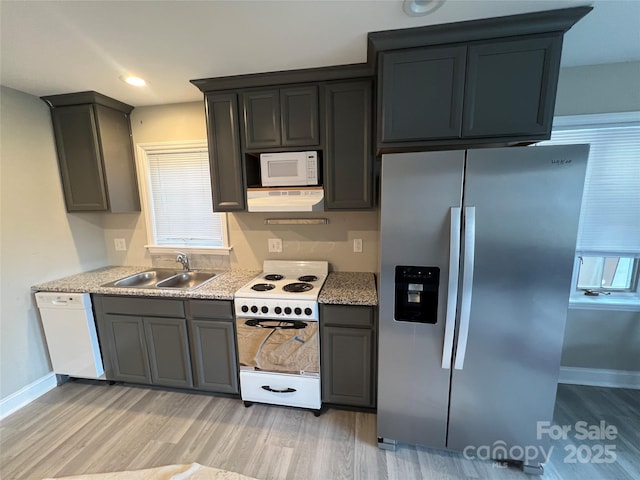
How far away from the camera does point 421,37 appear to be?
4.92 ft

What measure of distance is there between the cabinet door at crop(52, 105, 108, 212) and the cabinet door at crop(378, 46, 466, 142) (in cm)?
252

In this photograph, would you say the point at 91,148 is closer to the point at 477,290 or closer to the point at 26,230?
the point at 26,230

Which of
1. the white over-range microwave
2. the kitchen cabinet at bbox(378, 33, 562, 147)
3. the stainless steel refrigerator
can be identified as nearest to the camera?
the stainless steel refrigerator

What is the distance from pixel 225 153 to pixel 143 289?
1.29m

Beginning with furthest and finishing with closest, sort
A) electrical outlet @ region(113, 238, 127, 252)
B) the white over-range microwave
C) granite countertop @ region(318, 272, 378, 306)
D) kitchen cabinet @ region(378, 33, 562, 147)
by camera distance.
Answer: electrical outlet @ region(113, 238, 127, 252), the white over-range microwave, granite countertop @ region(318, 272, 378, 306), kitchen cabinet @ region(378, 33, 562, 147)

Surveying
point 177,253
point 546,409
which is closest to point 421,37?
point 546,409

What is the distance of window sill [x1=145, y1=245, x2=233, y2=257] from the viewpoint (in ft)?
8.84

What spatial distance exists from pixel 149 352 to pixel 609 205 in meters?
3.94

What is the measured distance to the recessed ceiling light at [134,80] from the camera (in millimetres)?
2008

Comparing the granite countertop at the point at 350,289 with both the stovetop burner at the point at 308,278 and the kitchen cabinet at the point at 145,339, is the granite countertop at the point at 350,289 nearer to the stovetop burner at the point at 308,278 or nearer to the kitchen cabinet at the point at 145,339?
the stovetop burner at the point at 308,278

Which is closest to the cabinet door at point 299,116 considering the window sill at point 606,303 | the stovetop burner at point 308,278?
the stovetop burner at point 308,278

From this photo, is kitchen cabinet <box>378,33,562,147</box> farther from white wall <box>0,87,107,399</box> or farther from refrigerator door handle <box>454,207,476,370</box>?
white wall <box>0,87,107,399</box>

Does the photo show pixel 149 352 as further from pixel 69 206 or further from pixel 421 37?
pixel 421 37

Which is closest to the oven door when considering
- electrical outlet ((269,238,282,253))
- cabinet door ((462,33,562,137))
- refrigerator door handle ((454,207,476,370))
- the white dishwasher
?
electrical outlet ((269,238,282,253))
